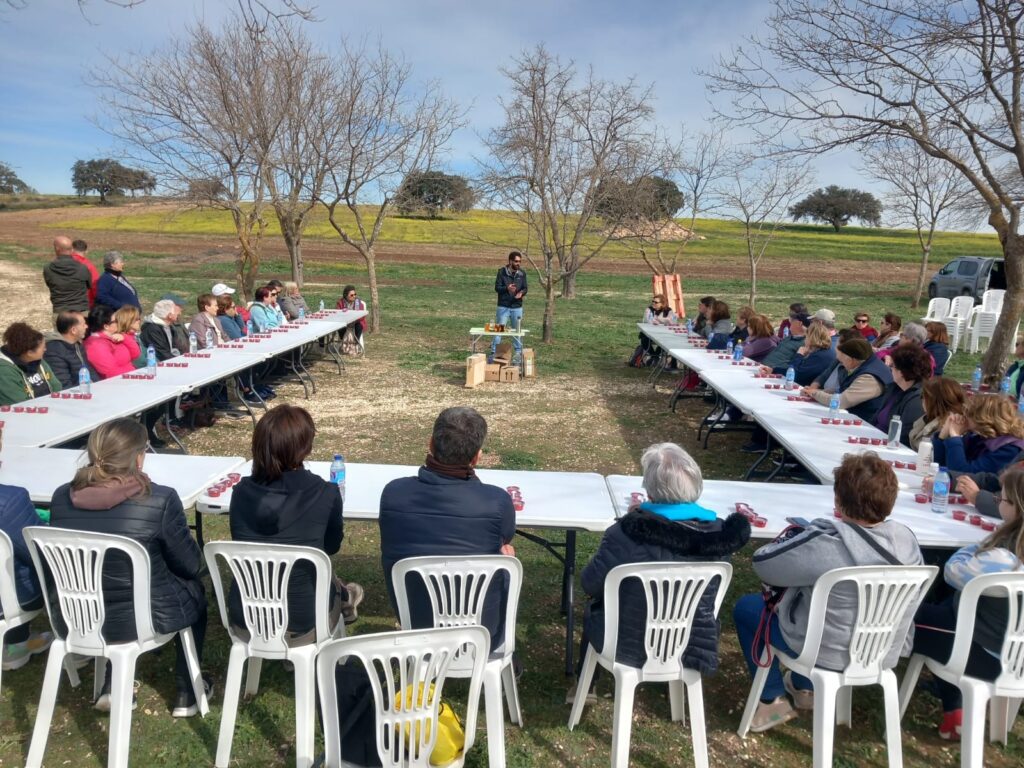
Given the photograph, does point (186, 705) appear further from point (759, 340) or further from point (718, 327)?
point (718, 327)

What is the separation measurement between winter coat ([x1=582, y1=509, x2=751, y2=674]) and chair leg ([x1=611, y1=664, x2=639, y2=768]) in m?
0.05

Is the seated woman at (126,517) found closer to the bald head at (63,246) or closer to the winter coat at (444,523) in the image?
→ the winter coat at (444,523)

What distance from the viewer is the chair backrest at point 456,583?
2381mm

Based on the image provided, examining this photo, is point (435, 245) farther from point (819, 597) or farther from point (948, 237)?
point (948, 237)

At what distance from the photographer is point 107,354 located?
603cm

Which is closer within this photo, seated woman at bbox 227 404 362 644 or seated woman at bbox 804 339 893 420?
seated woman at bbox 227 404 362 644

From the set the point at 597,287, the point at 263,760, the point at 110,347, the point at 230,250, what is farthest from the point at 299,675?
the point at 230,250

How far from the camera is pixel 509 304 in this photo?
34.8 ft

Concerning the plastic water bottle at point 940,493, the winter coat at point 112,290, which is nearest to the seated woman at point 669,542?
the plastic water bottle at point 940,493

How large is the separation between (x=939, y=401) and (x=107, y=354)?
20.2ft

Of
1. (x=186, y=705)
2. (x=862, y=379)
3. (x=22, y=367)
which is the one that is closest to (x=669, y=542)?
(x=186, y=705)

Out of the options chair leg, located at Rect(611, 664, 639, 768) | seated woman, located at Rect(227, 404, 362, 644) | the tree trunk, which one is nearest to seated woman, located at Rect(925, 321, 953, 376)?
the tree trunk

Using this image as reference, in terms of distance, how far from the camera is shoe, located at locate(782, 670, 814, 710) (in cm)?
294

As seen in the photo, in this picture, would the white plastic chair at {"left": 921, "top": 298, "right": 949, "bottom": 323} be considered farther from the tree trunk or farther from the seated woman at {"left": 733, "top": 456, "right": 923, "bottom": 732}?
the seated woman at {"left": 733, "top": 456, "right": 923, "bottom": 732}
